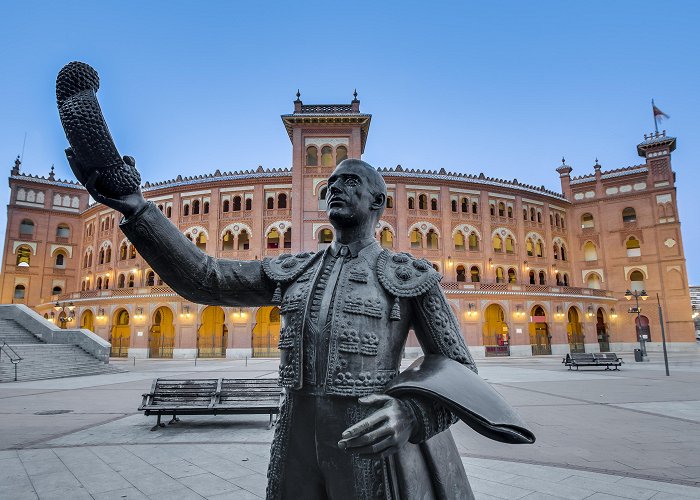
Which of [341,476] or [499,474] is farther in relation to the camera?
[499,474]

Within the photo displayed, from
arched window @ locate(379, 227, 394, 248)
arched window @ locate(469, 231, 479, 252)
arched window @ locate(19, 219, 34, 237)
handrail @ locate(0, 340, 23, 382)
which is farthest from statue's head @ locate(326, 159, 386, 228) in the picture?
arched window @ locate(19, 219, 34, 237)

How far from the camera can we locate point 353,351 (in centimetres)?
183

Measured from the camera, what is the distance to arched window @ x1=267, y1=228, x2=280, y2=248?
38041 millimetres

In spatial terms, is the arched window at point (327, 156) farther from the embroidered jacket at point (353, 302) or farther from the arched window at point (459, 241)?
the embroidered jacket at point (353, 302)

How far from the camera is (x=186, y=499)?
4.50 metres

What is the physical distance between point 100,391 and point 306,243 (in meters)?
20.3

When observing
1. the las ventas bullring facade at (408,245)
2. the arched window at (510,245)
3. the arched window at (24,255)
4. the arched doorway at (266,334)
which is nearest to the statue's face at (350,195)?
the las ventas bullring facade at (408,245)

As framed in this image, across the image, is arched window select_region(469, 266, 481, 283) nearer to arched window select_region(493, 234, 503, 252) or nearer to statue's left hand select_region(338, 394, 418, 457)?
arched window select_region(493, 234, 503, 252)

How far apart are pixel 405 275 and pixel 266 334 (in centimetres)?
3638

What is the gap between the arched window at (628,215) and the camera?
43.0 metres

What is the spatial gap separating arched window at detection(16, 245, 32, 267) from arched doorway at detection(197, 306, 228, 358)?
21626mm

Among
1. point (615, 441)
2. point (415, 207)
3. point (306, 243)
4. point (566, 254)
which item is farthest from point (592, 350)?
point (615, 441)

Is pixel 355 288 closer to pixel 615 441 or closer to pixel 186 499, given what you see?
pixel 186 499

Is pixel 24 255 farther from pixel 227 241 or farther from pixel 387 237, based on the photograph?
pixel 387 237
